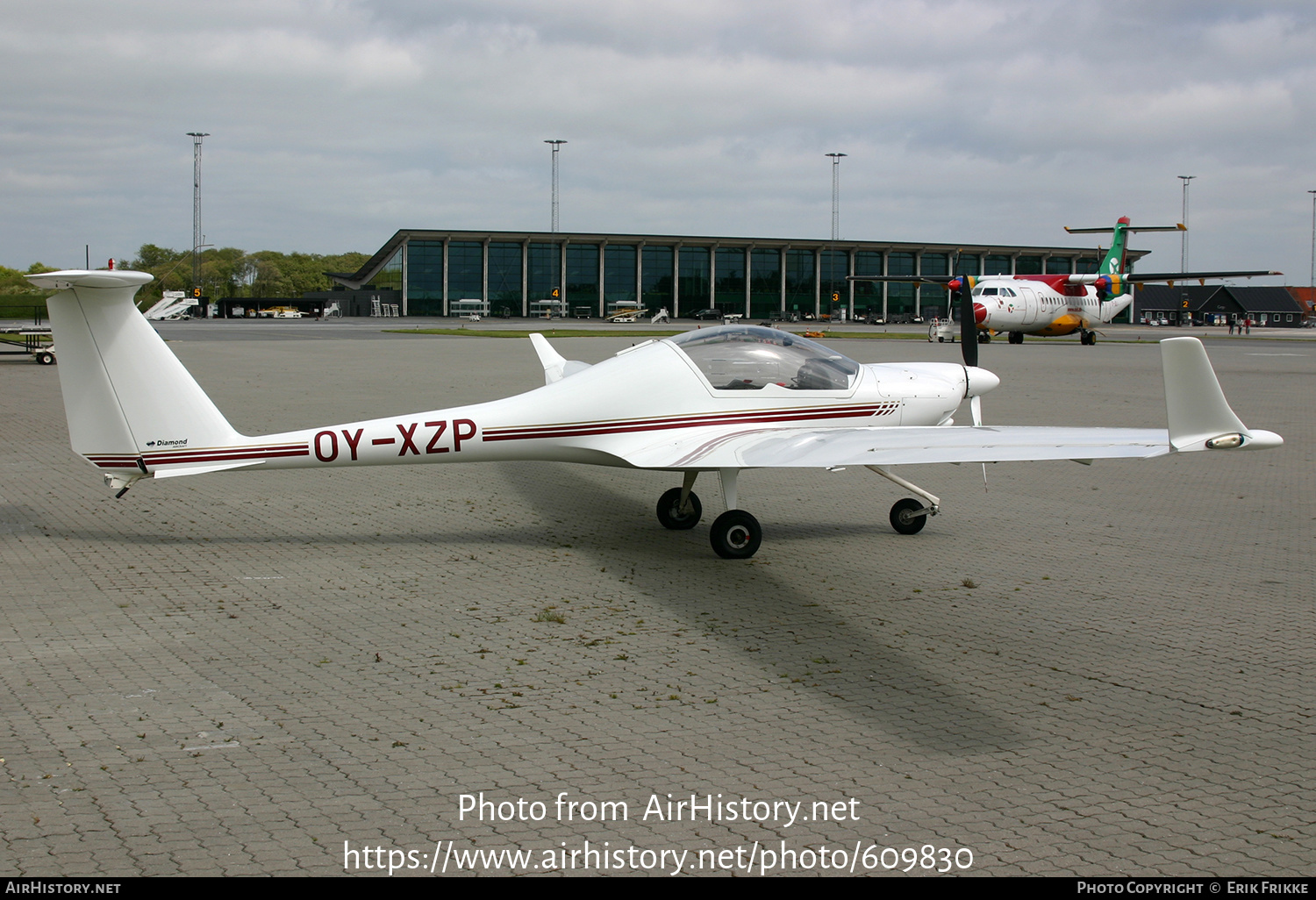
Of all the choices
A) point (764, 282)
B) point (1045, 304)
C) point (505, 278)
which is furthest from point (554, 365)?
point (764, 282)

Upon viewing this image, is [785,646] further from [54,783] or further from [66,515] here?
[66,515]

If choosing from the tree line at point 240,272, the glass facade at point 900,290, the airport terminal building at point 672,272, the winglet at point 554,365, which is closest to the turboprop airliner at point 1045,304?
the winglet at point 554,365

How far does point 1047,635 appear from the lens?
23.1ft

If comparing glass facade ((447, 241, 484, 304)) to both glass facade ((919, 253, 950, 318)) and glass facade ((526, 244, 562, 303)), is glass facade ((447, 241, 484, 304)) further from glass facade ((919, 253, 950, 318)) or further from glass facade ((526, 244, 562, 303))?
glass facade ((919, 253, 950, 318))

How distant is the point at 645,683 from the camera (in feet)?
20.1

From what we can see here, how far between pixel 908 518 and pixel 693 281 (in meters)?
114

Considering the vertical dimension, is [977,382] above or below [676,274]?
below

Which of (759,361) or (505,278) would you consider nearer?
(759,361)

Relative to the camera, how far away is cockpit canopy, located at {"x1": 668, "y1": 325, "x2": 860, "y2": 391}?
9945 millimetres

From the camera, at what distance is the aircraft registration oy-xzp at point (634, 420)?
838cm

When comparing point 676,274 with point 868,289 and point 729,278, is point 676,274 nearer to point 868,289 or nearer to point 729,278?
point 729,278

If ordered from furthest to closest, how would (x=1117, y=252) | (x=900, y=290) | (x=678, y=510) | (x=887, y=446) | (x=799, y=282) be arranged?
1. (x=900, y=290)
2. (x=799, y=282)
3. (x=1117, y=252)
4. (x=678, y=510)
5. (x=887, y=446)

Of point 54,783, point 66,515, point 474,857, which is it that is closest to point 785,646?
point 474,857

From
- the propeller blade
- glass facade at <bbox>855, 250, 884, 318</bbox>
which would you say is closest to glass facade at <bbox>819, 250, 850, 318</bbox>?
glass facade at <bbox>855, 250, 884, 318</bbox>
